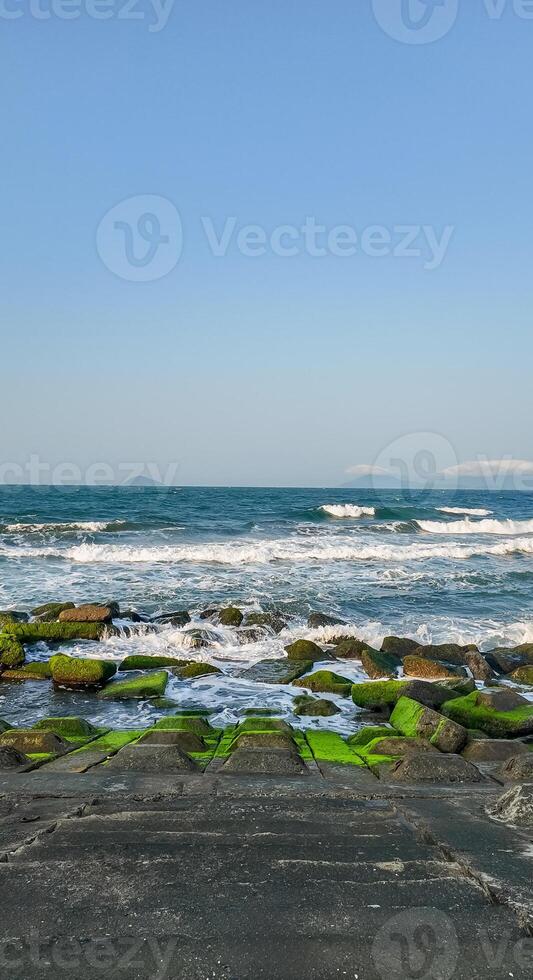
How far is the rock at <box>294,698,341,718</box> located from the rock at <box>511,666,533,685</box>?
4.58 m

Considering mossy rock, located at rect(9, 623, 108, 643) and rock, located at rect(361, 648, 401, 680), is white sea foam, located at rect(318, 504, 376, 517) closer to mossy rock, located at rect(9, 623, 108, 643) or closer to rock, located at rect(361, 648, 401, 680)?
mossy rock, located at rect(9, 623, 108, 643)

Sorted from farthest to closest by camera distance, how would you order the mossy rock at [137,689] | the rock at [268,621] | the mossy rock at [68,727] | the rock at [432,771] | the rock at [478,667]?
the rock at [268,621], the rock at [478,667], the mossy rock at [137,689], the mossy rock at [68,727], the rock at [432,771]

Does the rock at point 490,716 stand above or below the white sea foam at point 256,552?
above

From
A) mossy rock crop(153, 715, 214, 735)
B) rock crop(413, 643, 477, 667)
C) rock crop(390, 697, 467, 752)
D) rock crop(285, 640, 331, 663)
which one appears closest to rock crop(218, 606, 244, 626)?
rock crop(285, 640, 331, 663)

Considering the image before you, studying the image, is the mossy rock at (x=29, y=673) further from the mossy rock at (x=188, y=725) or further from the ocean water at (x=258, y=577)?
the mossy rock at (x=188, y=725)

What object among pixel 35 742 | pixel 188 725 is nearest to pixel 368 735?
pixel 188 725

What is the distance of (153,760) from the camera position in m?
6.64

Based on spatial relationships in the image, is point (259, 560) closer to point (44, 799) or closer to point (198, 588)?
point (198, 588)

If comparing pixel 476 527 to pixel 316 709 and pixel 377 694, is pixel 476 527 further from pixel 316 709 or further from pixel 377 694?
pixel 316 709

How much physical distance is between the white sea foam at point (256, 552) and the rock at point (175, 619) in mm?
9766

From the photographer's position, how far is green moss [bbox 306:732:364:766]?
721cm

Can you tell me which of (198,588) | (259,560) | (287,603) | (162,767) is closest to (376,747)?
(162,767)

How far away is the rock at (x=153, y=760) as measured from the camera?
21.4ft

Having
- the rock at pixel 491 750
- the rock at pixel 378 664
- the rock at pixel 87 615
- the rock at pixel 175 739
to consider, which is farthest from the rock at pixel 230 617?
the rock at pixel 491 750
